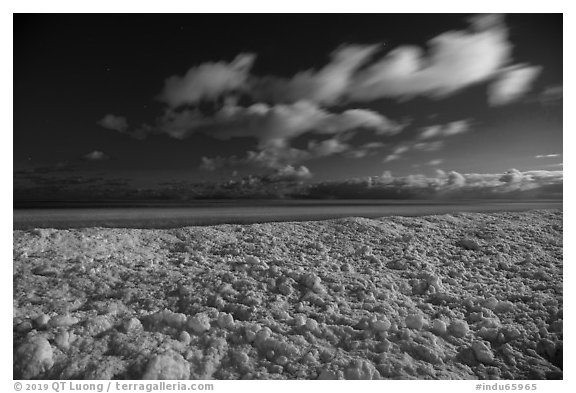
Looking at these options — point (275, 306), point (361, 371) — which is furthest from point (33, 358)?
point (361, 371)

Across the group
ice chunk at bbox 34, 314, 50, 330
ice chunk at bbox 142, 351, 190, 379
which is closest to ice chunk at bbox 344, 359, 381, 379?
ice chunk at bbox 142, 351, 190, 379

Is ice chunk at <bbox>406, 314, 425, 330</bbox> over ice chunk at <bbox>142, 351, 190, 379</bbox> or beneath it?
over

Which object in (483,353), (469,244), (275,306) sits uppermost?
(469,244)

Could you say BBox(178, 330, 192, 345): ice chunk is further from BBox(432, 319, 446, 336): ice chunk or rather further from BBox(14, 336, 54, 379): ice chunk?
BBox(432, 319, 446, 336): ice chunk

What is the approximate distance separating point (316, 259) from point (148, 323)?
8.97 ft

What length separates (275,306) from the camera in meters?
4.63

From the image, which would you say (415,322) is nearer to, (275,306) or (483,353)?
(483,353)

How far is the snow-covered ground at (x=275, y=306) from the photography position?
12.4ft

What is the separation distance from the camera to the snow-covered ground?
379 cm

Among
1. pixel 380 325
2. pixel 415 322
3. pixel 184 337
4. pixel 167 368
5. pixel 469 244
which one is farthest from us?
pixel 469 244

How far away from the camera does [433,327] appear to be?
4.48m
